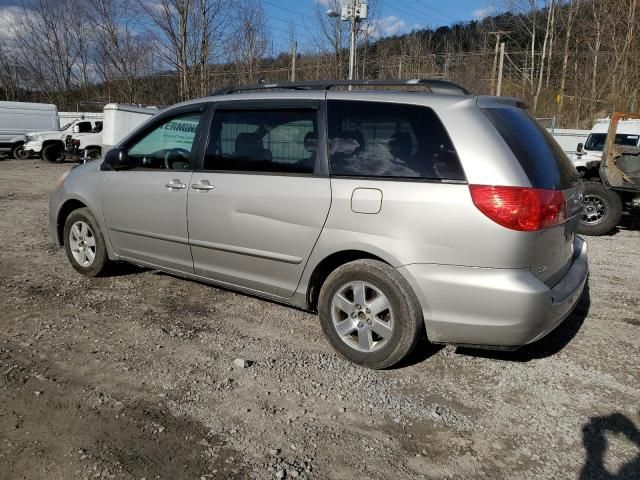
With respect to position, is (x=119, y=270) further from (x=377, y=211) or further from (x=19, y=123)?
(x=19, y=123)

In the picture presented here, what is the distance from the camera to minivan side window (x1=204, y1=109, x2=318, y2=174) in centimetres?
363

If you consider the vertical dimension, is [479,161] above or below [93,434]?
above

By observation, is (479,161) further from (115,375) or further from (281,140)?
(115,375)

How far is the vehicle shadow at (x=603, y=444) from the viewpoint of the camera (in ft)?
8.06

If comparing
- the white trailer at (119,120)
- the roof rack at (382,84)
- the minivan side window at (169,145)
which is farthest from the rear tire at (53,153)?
the roof rack at (382,84)

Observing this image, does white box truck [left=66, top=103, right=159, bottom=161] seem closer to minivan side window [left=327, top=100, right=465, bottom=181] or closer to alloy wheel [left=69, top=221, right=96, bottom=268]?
alloy wheel [left=69, top=221, right=96, bottom=268]

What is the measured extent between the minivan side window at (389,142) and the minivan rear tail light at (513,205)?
0.55 ft

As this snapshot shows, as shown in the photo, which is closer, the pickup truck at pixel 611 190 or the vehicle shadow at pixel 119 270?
the vehicle shadow at pixel 119 270

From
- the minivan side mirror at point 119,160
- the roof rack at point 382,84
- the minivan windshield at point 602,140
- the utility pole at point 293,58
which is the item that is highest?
the utility pole at point 293,58

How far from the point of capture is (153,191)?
437cm

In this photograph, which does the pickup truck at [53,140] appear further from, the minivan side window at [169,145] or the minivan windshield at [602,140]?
the minivan side window at [169,145]

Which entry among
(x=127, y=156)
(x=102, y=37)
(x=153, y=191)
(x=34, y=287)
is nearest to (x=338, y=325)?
(x=153, y=191)

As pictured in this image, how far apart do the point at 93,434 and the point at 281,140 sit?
2223 mm

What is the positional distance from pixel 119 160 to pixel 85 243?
3.37ft
